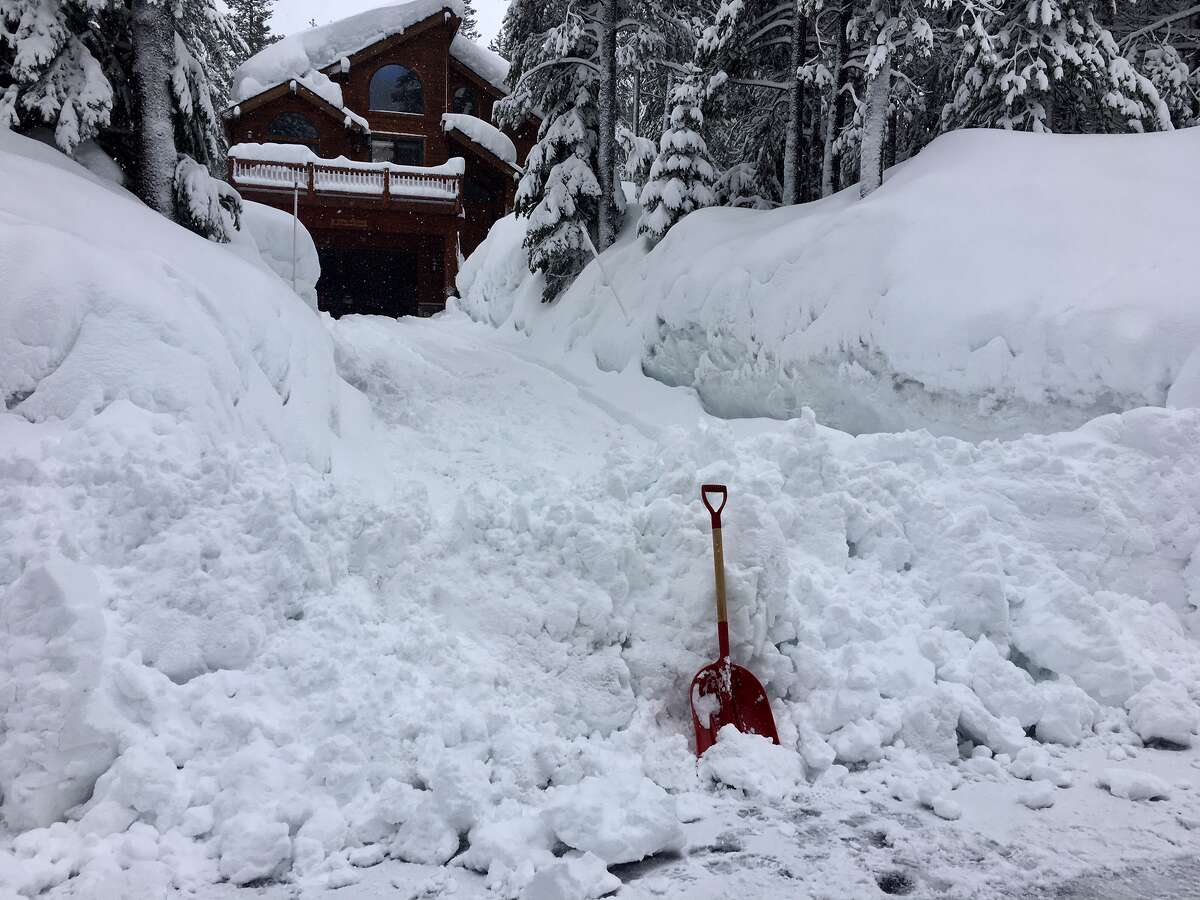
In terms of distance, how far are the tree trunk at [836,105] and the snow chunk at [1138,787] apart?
35.6 ft

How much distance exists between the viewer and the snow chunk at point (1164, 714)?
392 centimetres

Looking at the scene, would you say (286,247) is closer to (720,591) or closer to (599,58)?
(599,58)

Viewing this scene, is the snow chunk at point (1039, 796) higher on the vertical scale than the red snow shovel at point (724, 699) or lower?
lower

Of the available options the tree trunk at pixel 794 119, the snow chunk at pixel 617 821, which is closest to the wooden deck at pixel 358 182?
the tree trunk at pixel 794 119

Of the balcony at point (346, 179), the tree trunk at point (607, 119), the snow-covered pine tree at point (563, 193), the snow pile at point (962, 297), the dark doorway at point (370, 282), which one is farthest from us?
the dark doorway at point (370, 282)

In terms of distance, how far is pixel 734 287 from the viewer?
10.5 m

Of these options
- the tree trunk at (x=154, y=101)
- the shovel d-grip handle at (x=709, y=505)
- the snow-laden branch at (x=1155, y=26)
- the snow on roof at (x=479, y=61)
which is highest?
the snow on roof at (x=479, y=61)

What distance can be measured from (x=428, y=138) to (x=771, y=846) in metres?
27.5

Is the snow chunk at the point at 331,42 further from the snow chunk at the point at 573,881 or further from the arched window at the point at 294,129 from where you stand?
the snow chunk at the point at 573,881

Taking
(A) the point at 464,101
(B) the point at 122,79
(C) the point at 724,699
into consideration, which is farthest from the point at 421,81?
(C) the point at 724,699

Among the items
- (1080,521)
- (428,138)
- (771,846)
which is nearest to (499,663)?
(771,846)

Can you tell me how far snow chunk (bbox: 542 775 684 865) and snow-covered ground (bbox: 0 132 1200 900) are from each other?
0.05ft

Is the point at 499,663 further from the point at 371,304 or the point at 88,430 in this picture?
the point at 371,304

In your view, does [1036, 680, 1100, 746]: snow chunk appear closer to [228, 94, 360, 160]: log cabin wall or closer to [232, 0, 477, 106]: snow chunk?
[228, 94, 360, 160]: log cabin wall
